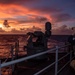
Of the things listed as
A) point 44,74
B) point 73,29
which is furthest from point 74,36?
point 44,74

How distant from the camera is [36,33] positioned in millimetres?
13656

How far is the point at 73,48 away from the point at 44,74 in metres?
3.85

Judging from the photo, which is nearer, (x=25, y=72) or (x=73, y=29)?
(x=25, y=72)

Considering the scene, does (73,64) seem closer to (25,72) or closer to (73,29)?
(25,72)

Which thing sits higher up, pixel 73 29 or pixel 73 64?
pixel 73 29

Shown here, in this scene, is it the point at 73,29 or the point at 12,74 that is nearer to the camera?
the point at 12,74

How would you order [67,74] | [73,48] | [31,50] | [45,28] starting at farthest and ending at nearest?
1. [45,28]
2. [31,50]
3. [73,48]
4. [67,74]

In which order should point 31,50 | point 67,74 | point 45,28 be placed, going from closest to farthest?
point 67,74 → point 31,50 → point 45,28

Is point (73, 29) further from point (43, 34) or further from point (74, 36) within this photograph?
point (43, 34)

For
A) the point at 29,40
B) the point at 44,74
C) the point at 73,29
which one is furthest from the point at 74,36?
the point at 44,74

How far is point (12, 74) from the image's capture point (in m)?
9.61

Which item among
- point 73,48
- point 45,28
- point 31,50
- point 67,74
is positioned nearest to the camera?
point 67,74

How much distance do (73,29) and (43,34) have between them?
1.89 meters

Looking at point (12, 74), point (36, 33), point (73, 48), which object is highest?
point (36, 33)
